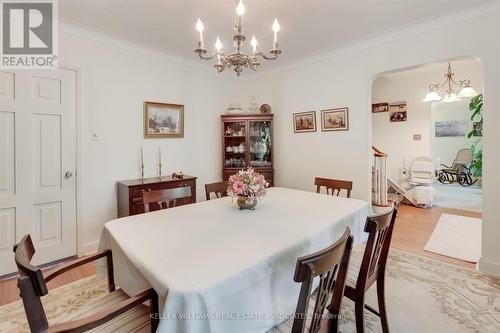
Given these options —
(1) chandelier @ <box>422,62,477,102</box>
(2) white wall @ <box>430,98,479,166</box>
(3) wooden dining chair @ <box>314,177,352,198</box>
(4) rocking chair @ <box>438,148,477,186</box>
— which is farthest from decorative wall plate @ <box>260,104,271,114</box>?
(4) rocking chair @ <box>438,148,477,186</box>

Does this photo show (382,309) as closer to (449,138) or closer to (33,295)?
(33,295)

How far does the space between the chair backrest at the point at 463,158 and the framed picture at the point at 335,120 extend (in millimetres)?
6336

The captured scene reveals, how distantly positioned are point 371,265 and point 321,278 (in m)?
0.67

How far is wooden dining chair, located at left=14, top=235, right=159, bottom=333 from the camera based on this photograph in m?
0.83

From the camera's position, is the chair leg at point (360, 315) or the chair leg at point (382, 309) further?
the chair leg at point (382, 309)

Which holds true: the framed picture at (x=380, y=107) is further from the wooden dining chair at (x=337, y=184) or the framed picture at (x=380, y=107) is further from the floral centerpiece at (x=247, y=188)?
the floral centerpiece at (x=247, y=188)

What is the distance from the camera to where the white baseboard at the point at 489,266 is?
246 centimetres

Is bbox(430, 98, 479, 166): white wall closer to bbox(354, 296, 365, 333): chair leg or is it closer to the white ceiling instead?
the white ceiling

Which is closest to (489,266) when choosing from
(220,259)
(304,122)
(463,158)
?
(304,122)

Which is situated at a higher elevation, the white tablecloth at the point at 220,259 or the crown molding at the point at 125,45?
the crown molding at the point at 125,45

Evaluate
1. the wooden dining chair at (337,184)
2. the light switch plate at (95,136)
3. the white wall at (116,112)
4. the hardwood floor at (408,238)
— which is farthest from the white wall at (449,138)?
the light switch plate at (95,136)

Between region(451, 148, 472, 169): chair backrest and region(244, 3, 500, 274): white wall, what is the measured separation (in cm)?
627

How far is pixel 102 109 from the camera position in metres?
3.08

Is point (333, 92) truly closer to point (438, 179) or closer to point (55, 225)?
point (55, 225)
